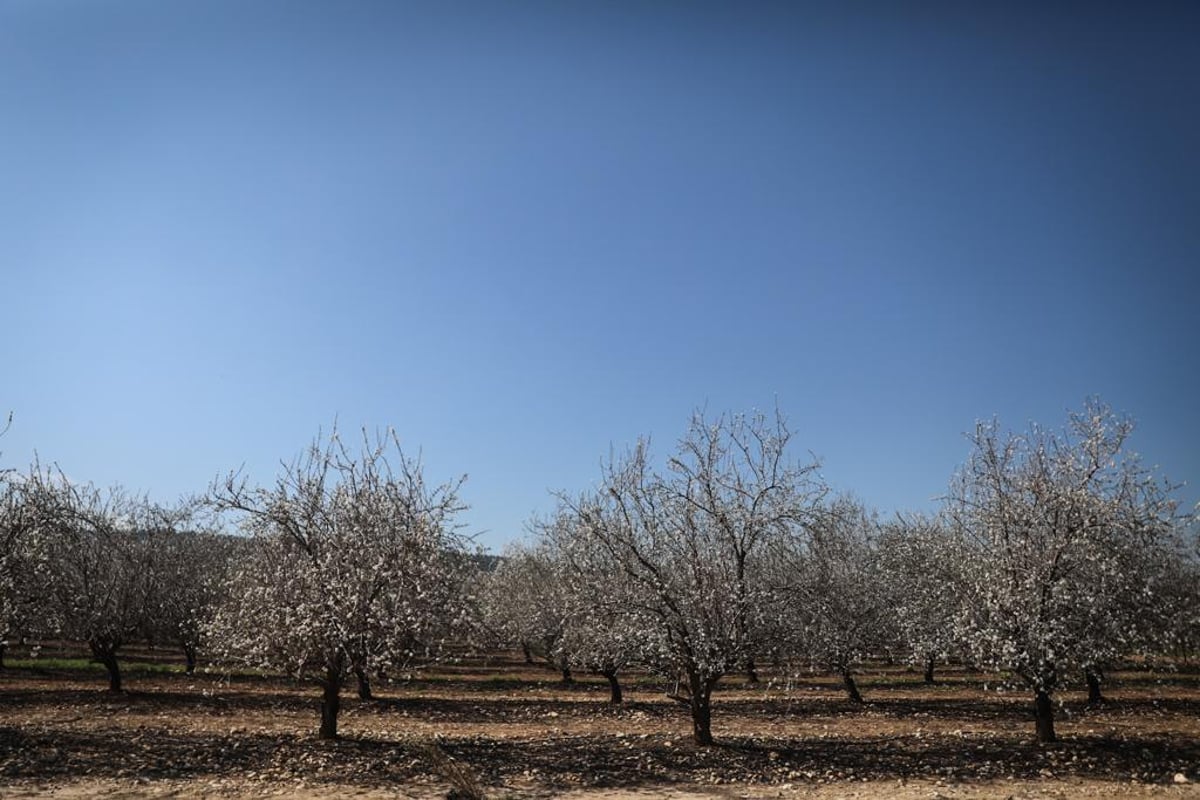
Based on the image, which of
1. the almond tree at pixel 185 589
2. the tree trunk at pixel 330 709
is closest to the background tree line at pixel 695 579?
the tree trunk at pixel 330 709

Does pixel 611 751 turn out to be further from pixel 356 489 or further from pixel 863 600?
pixel 863 600

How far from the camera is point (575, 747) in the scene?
15.4m

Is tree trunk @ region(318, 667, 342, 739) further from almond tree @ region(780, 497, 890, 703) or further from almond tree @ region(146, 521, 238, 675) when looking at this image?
almond tree @ region(146, 521, 238, 675)

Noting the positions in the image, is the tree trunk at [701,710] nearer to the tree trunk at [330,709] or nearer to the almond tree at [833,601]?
the almond tree at [833,601]

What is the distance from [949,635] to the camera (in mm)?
16016

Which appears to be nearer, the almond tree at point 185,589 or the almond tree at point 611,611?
the almond tree at point 611,611

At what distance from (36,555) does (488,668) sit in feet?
77.7

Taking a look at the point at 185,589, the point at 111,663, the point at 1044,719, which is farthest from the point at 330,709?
the point at 185,589

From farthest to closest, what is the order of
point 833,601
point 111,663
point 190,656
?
point 190,656
point 111,663
point 833,601

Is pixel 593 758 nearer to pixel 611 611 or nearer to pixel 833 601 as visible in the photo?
pixel 611 611

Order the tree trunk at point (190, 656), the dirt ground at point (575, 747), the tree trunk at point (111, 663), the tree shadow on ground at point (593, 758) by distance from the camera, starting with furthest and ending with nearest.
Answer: the tree trunk at point (190, 656) → the tree trunk at point (111, 663) → the tree shadow on ground at point (593, 758) → the dirt ground at point (575, 747)

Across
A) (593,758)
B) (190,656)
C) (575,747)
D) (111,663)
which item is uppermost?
(111,663)

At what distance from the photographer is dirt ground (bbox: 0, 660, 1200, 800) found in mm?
12062

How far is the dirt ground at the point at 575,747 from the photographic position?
12062 millimetres
